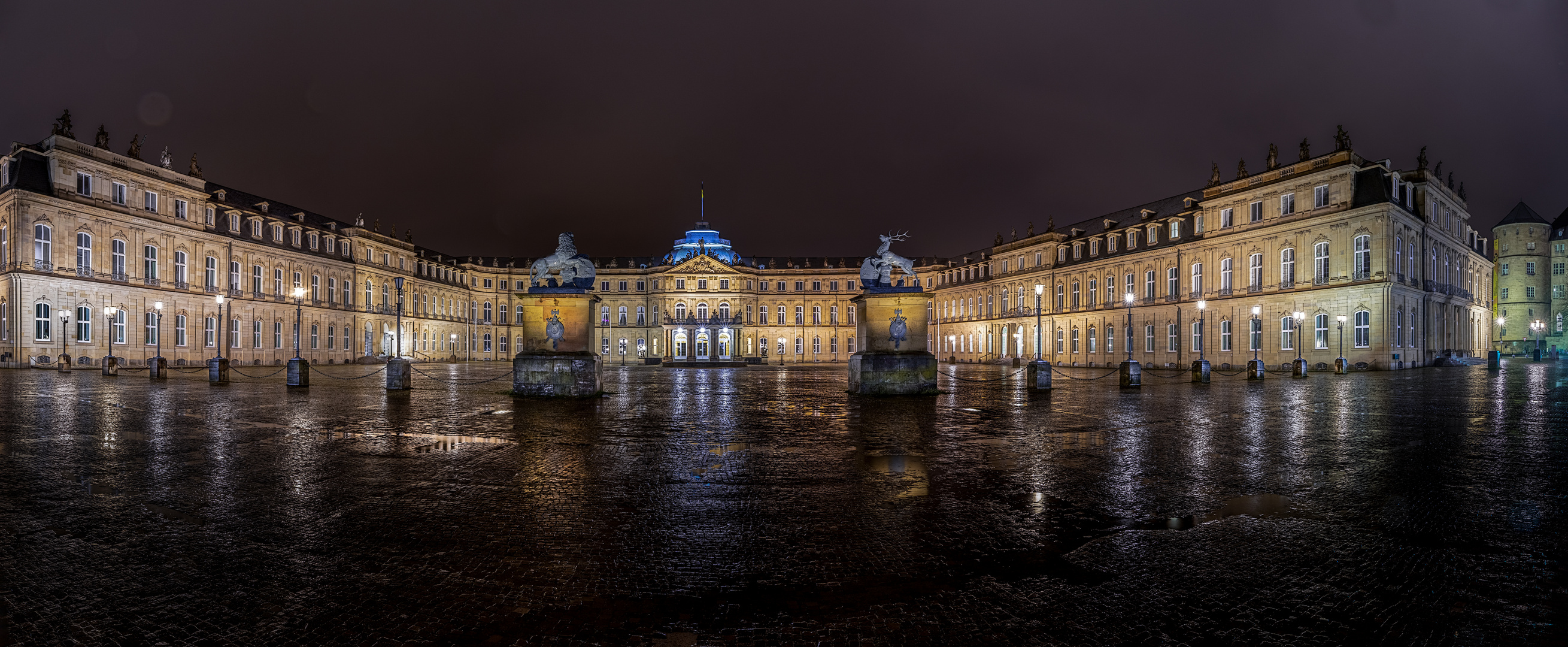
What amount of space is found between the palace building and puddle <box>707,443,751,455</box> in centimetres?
1110

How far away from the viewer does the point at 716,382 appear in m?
29.4

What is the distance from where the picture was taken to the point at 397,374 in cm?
2117

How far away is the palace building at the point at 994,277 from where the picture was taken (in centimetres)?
3872

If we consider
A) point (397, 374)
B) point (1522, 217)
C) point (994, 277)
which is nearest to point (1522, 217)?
point (1522, 217)

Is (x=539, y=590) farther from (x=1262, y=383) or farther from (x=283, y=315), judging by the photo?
(x=283, y=315)

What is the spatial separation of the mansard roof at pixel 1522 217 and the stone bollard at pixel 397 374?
4183 inches

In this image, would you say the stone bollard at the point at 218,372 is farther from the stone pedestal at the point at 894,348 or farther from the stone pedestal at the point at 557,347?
the stone pedestal at the point at 894,348

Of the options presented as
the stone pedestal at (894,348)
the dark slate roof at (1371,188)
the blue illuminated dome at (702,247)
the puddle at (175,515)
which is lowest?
the puddle at (175,515)

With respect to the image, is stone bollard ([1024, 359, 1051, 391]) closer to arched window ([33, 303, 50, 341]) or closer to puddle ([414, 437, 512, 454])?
puddle ([414, 437, 512, 454])

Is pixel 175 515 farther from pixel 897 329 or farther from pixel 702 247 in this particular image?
pixel 702 247

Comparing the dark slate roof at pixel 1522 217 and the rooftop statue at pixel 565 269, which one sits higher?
the dark slate roof at pixel 1522 217

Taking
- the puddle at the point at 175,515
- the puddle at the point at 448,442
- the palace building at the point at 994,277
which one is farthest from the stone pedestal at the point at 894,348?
the puddle at the point at 175,515

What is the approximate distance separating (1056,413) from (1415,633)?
11.3m

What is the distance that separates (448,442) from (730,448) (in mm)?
4234
